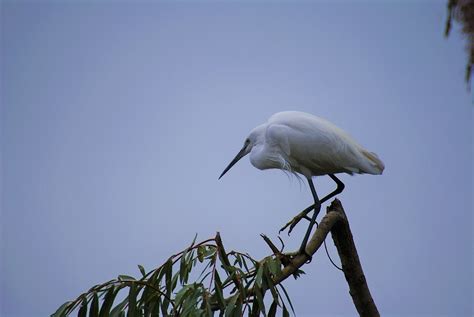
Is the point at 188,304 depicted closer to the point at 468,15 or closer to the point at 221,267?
the point at 221,267

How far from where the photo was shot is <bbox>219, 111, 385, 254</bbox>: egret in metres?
3.77

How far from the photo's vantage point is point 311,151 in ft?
12.6

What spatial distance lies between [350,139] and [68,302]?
2103mm

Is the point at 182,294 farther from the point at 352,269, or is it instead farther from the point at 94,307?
the point at 352,269

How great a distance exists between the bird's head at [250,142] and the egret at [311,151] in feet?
0.19

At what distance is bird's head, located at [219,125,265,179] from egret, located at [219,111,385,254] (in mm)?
57

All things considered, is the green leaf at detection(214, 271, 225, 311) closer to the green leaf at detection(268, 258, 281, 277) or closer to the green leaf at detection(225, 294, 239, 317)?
the green leaf at detection(225, 294, 239, 317)

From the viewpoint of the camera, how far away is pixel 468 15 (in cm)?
222

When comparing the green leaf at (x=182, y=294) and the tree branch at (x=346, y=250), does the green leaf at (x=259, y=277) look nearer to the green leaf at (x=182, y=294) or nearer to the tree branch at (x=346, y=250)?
the green leaf at (x=182, y=294)

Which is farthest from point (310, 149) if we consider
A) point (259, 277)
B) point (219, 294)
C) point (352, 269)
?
point (219, 294)

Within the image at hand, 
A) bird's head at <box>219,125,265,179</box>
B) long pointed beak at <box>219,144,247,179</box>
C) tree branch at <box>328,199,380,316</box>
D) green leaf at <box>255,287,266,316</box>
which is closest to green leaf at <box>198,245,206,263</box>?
green leaf at <box>255,287,266,316</box>

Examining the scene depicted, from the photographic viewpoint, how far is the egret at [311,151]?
3.77 m

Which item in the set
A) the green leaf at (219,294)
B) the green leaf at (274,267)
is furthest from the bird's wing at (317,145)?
the green leaf at (219,294)

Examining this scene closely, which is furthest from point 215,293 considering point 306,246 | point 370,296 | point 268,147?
point 268,147
